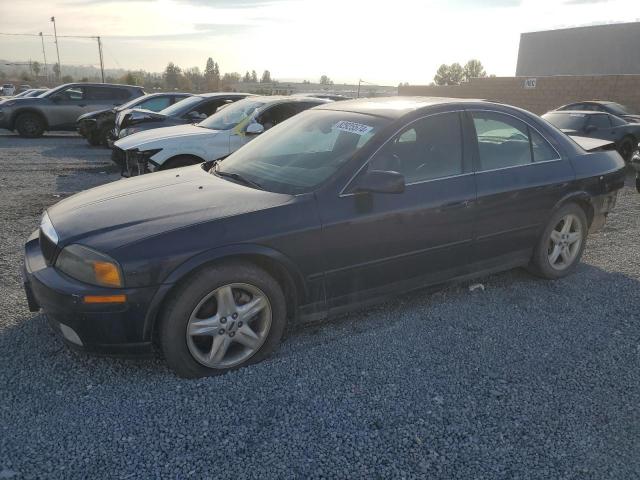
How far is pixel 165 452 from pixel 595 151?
448cm

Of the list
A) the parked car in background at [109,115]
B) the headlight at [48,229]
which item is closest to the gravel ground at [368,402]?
the headlight at [48,229]

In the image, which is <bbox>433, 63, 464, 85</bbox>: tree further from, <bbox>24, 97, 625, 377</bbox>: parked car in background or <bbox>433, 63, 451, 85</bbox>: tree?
<bbox>24, 97, 625, 377</bbox>: parked car in background

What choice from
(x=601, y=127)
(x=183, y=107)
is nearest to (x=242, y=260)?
(x=183, y=107)

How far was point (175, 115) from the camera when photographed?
9516mm

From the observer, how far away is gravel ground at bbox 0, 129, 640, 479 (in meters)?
2.35

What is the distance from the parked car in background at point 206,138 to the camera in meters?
6.66

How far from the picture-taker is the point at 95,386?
2.89 metres

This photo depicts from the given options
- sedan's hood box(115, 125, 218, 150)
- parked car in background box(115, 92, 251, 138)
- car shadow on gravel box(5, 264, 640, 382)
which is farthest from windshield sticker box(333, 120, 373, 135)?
parked car in background box(115, 92, 251, 138)

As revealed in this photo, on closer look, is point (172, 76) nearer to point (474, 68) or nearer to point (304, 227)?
point (474, 68)

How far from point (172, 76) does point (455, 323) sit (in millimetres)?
63587

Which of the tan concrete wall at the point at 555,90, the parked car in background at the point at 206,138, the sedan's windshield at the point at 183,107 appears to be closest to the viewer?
the parked car in background at the point at 206,138

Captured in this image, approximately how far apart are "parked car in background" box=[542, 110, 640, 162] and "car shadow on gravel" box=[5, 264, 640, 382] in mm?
8671

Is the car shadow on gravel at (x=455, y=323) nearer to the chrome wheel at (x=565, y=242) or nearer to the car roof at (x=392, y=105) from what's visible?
the chrome wheel at (x=565, y=242)

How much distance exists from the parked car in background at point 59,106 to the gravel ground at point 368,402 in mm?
12946
